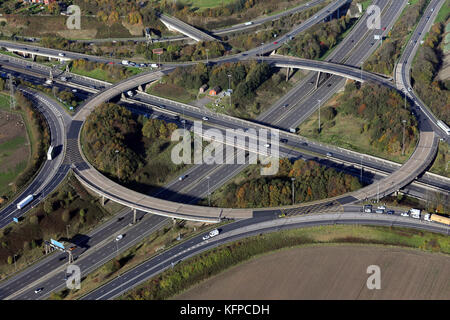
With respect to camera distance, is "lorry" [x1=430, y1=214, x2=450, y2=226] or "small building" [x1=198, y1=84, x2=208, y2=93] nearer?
"lorry" [x1=430, y1=214, x2=450, y2=226]

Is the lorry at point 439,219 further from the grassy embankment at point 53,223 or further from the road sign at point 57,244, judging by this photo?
the road sign at point 57,244

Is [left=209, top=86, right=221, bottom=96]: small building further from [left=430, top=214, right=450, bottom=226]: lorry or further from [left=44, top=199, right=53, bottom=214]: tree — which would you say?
[left=430, top=214, right=450, bottom=226]: lorry

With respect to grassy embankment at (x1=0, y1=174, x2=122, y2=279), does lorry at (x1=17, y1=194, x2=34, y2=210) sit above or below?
above

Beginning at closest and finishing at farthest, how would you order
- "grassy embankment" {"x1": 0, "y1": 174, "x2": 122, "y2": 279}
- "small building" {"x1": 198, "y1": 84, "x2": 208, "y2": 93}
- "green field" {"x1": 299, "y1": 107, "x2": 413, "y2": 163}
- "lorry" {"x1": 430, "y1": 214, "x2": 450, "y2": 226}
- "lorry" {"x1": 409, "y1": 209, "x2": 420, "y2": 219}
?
"lorry" {"x1": 430, "y1": 214, "x2": 450, "y2": 226}, "grassy embankment" {"x1": 0, "y1": 174, "x2": 122, "y2": 279}, "lorry" {"x1": 409, "y1": 209, "x2": 420, "y2": 219}, "green field" {"x1": 299, "y1": 107, "x2": 413, "y2": 163}, "small building" {"x1": 198, "y1": 84, "x2": 208, "y2": 93}

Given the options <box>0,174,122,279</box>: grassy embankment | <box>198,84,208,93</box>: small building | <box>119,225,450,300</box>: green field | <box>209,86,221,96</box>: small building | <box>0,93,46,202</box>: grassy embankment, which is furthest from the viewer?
<box>198,84,208,93</box>: small building

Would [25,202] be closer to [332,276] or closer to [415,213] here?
[332,276]

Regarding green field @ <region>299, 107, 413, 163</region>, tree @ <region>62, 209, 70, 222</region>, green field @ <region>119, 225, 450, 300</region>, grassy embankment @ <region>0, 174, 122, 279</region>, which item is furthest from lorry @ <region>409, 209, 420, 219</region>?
tree @ <region>62, 209, 70, 222</region>

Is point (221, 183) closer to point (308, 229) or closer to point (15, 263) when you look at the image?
point (308, 229)

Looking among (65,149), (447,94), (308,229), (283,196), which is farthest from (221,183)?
(447,94)

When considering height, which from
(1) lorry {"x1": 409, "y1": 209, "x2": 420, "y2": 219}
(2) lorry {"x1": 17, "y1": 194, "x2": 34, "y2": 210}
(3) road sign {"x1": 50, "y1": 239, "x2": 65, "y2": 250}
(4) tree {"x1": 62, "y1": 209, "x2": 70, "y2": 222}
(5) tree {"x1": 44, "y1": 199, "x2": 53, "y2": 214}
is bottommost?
(3) road sign {"x1": 50, "y1": 239, "x2": 65, "y2": 250}

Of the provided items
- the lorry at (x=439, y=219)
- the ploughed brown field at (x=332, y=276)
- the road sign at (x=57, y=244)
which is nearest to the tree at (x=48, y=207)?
the road sign at (x=57, y=244)
